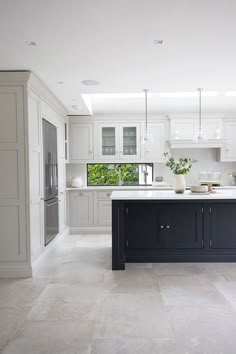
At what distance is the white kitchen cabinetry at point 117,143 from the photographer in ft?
20.4

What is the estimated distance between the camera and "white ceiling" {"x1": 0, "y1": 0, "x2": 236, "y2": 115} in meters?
2.16

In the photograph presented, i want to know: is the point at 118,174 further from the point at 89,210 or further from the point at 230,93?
the point at 230,93

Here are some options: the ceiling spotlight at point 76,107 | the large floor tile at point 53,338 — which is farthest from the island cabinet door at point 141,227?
the ceiling spotlight at point 76,107

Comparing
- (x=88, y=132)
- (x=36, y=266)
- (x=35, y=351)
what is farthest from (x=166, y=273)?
(x=88, y=132)

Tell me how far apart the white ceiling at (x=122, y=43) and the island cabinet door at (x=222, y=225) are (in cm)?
167

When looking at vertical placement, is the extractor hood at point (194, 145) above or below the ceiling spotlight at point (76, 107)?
below

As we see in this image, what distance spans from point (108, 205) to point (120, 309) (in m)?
3.41

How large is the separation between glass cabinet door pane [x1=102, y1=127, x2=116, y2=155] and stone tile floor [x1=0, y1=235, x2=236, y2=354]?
9.24 feet

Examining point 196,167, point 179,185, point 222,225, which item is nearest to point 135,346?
point 222,225

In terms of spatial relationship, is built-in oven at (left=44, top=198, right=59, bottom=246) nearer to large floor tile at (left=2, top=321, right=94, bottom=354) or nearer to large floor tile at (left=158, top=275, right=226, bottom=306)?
large floor tile at (left=158, top=275, right=226, bottom=306)

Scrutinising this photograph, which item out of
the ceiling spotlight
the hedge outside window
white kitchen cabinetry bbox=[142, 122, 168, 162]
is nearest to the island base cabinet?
the ceiling spotlight

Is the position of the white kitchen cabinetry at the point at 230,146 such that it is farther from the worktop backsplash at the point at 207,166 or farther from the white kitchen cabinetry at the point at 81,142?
the white kitchen cabinetry at the point at 81,142

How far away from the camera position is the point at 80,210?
5.98 meters

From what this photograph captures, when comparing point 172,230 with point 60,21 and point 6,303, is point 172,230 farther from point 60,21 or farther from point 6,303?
point 60,21
